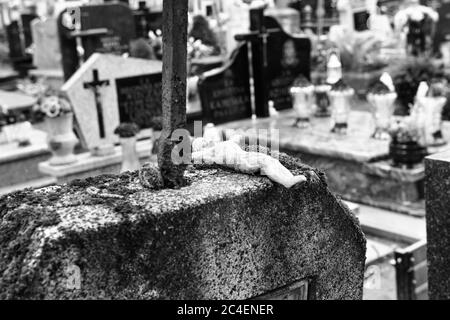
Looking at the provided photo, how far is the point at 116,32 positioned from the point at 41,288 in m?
11.4

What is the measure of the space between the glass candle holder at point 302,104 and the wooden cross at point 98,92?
7.14 ft

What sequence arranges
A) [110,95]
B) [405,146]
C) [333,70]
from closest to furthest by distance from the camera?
[405,146]
[110,95]
[333,70]

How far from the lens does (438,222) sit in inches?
153

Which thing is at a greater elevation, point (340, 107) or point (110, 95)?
point (110, 95)

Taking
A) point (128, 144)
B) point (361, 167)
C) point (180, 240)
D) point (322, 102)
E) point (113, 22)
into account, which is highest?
point (180, 240)

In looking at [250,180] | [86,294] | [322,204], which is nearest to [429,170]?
[322,204]

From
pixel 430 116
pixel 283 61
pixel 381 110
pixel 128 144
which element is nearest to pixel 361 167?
pixel 430 116

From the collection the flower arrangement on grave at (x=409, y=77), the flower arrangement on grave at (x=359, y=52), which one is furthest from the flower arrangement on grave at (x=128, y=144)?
the flower arrangement on grave at (x=359, y=52)

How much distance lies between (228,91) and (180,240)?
7.25m

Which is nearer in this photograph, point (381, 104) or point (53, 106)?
point (53, 106)

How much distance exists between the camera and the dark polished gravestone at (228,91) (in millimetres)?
9328

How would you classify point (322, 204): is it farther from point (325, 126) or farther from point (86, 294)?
point (325, 126)

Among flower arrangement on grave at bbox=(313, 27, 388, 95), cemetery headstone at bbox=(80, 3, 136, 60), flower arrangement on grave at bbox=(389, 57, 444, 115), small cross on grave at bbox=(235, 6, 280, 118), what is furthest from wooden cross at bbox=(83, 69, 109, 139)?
flower arrangement on grave at bbox=(313, 27, 388, 95)

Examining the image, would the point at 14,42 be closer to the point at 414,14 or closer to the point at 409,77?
the point at 414,14
